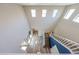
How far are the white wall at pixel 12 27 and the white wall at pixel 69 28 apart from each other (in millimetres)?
345

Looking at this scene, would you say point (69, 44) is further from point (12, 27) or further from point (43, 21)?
point (12, 27)

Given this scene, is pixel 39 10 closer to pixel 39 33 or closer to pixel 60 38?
pixel 39 33

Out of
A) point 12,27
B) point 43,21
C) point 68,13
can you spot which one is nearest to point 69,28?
point 68,13

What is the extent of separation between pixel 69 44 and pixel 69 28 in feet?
0.54

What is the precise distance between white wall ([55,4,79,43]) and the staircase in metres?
0.03

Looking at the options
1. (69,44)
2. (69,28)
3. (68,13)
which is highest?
(68,13)

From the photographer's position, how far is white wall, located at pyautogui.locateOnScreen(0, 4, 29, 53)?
4.11 ft

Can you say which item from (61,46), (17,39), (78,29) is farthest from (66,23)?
(17,39)

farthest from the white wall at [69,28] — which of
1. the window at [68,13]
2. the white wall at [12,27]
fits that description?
the white wall at [12,27]

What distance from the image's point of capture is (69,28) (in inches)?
51.7

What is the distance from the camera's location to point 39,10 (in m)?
1.31

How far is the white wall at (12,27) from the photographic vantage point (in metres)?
1.25
